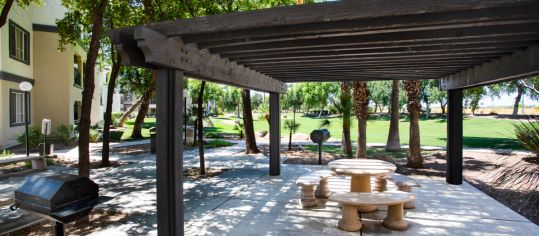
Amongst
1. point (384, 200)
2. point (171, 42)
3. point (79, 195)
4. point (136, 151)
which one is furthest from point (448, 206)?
point (136, 151)

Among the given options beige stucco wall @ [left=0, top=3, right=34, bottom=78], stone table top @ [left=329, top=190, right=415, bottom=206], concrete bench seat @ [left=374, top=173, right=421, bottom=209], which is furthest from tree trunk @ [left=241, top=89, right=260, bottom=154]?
beige stucco wall @ [left=0, top=3, right=34, bottom=78]

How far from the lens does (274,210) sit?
5984mm

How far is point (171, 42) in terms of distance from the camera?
3.88m

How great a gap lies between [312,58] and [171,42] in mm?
2428

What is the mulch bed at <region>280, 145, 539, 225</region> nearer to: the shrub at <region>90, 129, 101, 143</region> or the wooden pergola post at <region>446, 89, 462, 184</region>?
the wooden pergola post at <region>446, 89, 462, 184</region>

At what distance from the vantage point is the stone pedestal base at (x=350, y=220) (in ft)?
16.4

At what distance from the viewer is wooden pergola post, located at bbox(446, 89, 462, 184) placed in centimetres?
775

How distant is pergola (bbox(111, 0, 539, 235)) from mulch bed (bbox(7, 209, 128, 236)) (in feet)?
6.10

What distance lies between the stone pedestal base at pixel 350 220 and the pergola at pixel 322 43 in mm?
2294

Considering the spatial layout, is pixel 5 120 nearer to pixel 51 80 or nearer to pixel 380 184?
pixel 51 80

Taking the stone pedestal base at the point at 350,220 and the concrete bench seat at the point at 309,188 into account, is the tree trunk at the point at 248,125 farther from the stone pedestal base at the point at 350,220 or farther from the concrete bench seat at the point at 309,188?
the stone pedestal base at the point at 350,220

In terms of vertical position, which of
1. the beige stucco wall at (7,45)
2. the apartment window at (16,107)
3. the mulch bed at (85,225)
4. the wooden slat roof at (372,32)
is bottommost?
the mulch bed at (85,225)

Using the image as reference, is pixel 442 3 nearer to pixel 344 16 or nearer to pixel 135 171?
pixel 344 16

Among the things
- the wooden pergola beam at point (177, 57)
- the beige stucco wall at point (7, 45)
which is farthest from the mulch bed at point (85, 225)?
the beige stucco wall at point (7, 45)
